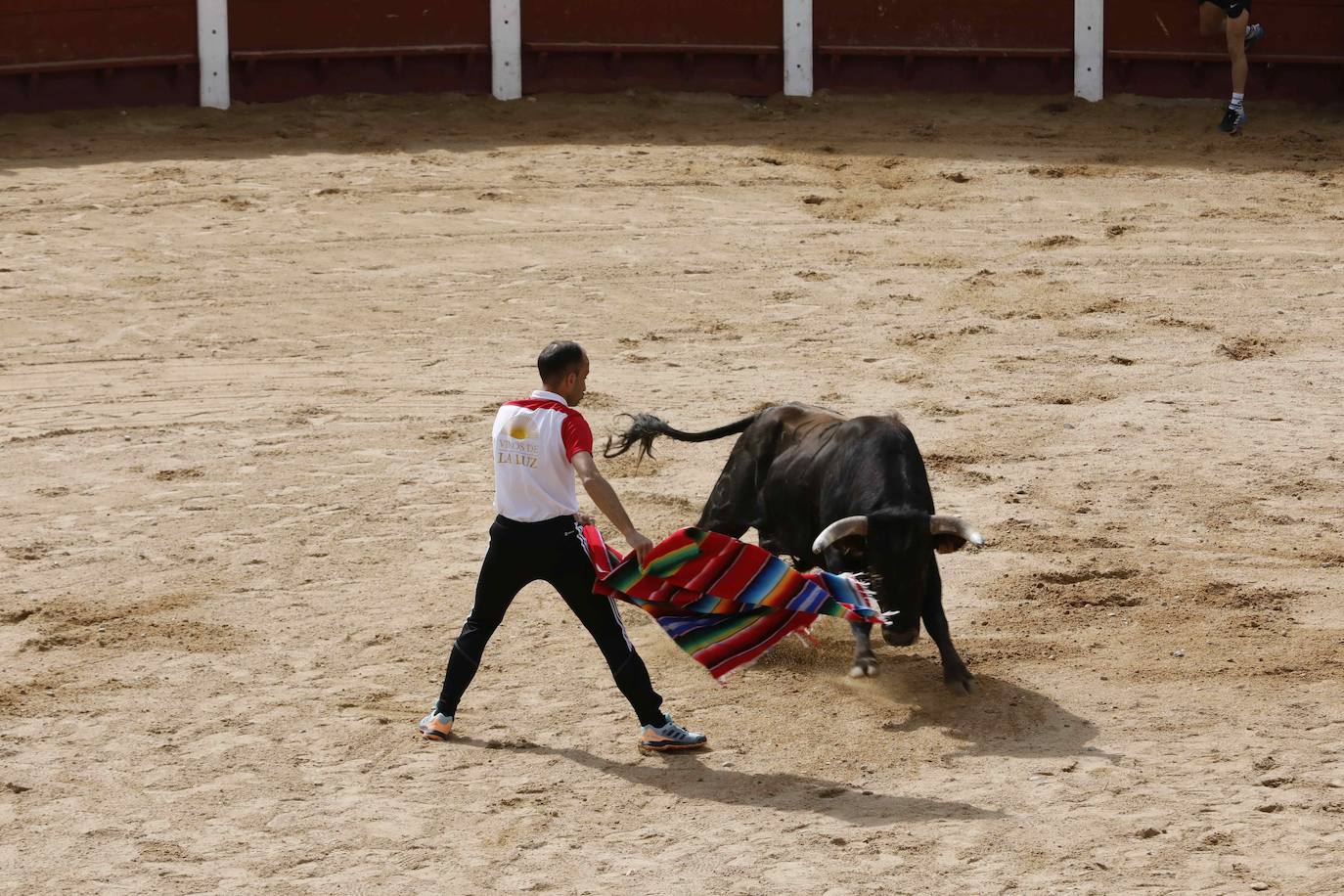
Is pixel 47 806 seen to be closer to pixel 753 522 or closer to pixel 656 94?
pixel 753 522

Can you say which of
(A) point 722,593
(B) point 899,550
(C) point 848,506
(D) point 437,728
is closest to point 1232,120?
(C) point 848,506

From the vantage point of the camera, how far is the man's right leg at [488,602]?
540 centimetres

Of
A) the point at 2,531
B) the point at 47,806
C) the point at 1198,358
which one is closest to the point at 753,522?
the point at 47,806

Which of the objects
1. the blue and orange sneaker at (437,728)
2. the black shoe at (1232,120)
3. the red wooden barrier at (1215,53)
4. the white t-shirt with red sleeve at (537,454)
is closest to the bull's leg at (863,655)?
the white t-shirt with red sleeve at (537,454)

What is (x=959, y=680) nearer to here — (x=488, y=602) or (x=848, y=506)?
(x=848, y=506)

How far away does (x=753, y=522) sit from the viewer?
22.1 feet

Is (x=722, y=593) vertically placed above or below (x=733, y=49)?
below

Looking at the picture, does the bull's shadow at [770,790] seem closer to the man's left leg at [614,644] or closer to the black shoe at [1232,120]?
the man's left leg at [614,644]

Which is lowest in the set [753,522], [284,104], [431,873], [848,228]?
[431,873]

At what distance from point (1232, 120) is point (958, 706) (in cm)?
942

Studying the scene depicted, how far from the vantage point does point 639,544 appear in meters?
5.14

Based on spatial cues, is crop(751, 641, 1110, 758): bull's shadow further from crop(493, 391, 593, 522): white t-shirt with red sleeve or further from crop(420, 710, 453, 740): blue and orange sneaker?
crop(493, 391, 593, 522): white t-shirt with red sleeve

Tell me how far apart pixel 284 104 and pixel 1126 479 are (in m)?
8.53

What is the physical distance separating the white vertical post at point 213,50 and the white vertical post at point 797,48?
4.47m
